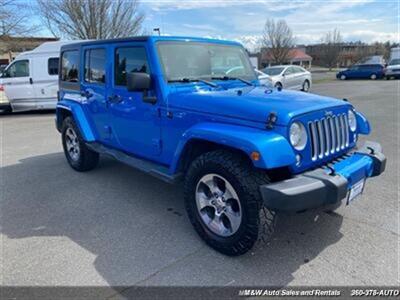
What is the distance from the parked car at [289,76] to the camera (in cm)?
1710

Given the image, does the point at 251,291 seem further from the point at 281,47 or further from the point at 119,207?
the point at 281,47

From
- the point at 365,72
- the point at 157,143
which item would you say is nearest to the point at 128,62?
the point at 157,143

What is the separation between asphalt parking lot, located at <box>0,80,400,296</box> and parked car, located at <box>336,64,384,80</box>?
29076 millimetres

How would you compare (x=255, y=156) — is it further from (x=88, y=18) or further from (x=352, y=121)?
(x=88, y=18)

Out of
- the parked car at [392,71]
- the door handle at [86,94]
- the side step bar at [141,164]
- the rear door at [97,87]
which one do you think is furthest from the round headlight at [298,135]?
the parked car at [392,71]

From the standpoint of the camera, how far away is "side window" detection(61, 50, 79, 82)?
520 cm

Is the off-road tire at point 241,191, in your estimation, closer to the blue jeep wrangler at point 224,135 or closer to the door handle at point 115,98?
the blue jeep wrangler at point 224,135

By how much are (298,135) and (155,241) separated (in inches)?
68.0

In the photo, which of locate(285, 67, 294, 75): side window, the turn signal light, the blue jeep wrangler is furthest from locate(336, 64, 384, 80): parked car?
the turn signal light

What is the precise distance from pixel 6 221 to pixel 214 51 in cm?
316

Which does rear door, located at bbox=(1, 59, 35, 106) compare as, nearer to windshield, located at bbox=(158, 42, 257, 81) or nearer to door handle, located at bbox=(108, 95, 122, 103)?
door handle, located at bbox=(108, 95, 122, 103)

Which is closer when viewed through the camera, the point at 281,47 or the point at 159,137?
the point at 159,137

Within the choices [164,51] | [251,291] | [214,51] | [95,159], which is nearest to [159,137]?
[164,51]

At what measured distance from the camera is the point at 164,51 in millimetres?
3654
